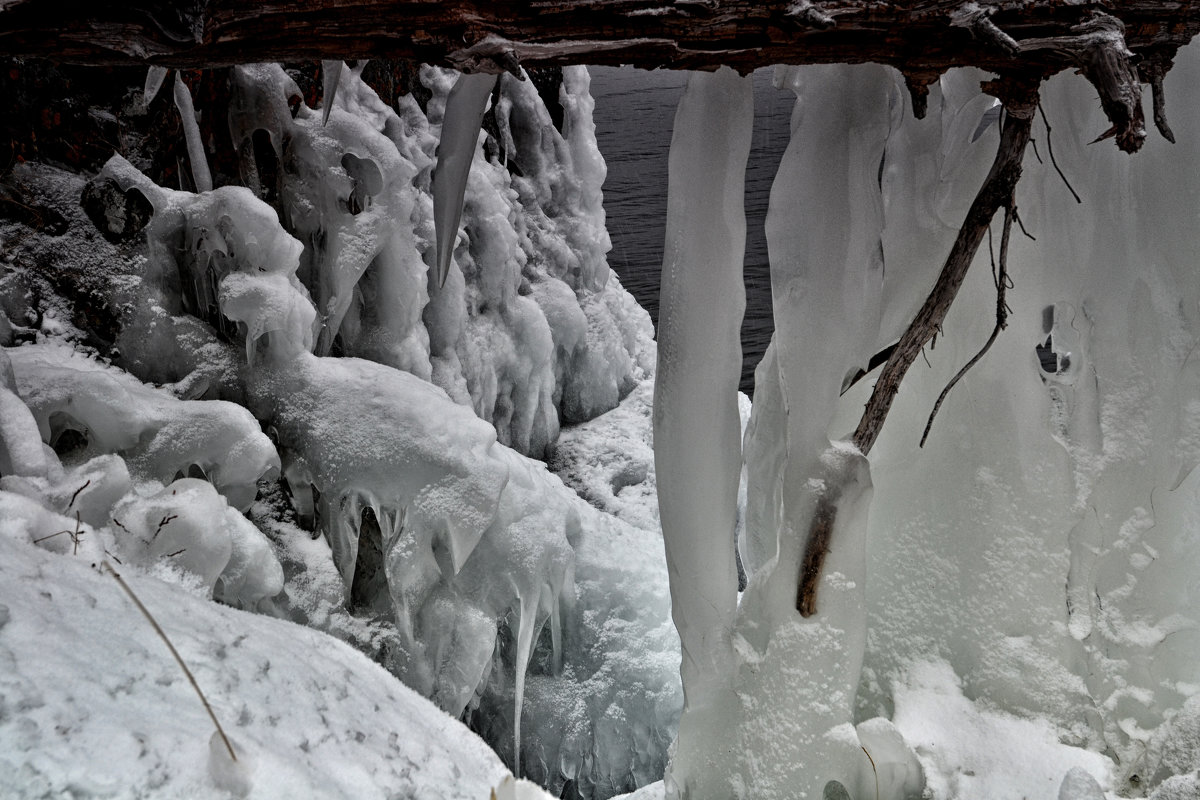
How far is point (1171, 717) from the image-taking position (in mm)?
2102

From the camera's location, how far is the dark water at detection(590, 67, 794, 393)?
1091cm

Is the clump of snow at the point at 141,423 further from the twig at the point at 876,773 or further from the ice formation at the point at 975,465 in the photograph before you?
the twig at the point at 876,773

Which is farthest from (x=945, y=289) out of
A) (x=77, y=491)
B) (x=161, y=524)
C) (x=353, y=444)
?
(x=77, y=491)

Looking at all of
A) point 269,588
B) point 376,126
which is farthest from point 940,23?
point 376,126

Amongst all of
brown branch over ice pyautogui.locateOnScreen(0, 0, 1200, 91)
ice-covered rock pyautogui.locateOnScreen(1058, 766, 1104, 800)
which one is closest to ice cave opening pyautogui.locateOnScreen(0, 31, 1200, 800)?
ice-covered rock pyautogui.locateOnScreen(1058, 766, 1104, 800)

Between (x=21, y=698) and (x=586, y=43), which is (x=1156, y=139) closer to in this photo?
(x=586, y=43)

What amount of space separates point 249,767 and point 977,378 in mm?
1793

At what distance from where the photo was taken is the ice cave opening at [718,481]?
154 centimetres

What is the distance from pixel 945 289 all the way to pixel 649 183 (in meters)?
→ 9.83

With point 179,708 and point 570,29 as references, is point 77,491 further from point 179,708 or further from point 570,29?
point 570,29

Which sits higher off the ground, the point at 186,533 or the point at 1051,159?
the point at 1051,159

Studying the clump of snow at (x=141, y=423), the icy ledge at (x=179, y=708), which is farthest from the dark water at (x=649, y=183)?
the icy ledge at (x=179, y=708)

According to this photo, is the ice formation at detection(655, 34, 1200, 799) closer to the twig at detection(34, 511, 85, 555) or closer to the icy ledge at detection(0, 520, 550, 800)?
the icy ledge at detection(0, 520, 550, 800)

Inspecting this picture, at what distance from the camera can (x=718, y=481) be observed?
2.05m
